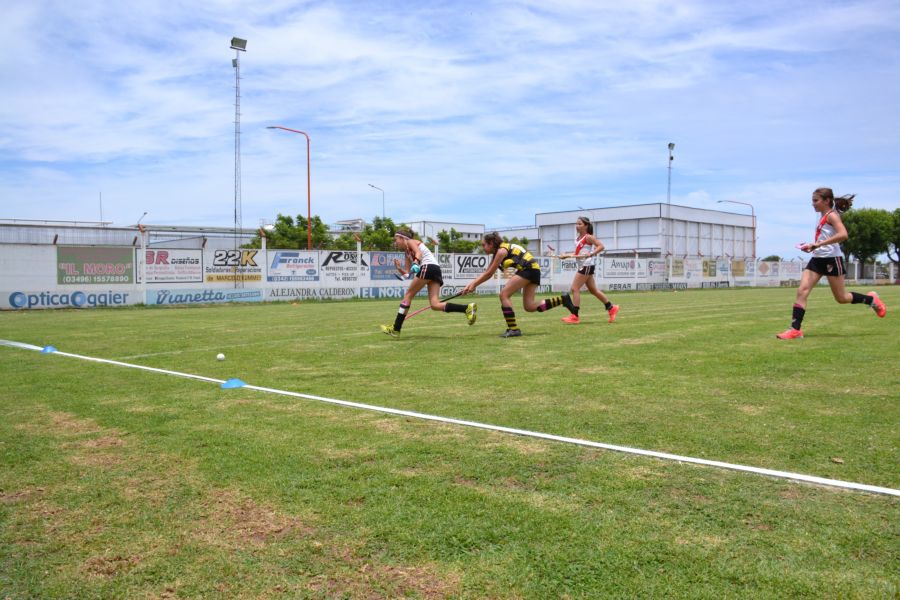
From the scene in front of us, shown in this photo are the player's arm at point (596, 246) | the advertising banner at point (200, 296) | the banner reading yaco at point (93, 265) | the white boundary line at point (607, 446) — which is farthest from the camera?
the advertising banner at point (200, 296)

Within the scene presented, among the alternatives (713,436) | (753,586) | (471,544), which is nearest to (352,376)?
(713,436)

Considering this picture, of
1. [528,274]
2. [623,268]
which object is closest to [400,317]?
[528,274]

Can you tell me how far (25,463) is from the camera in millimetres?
4129

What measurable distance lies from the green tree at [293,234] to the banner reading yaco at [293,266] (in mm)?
18472

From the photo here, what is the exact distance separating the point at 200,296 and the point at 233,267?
1.73m

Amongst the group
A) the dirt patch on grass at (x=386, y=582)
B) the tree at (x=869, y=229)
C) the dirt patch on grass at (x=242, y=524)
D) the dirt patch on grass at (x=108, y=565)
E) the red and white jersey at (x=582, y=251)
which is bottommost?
the dirt patch on grass at (x=108, y=565)

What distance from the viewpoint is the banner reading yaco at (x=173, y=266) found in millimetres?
24562

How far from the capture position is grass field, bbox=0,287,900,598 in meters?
2.62

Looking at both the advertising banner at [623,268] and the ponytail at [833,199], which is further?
the advertising banner at [623,268]

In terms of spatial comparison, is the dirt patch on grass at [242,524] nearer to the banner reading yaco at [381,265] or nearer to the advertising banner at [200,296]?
the advertising banner at [200,296]

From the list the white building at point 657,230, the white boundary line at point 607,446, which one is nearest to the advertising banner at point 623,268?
the white boundary line at point 607,446

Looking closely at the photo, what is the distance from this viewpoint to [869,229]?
74125 millimetres

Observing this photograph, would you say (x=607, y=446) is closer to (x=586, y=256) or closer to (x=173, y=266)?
(x=586, y=256)

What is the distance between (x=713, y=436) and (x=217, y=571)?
3.16m
